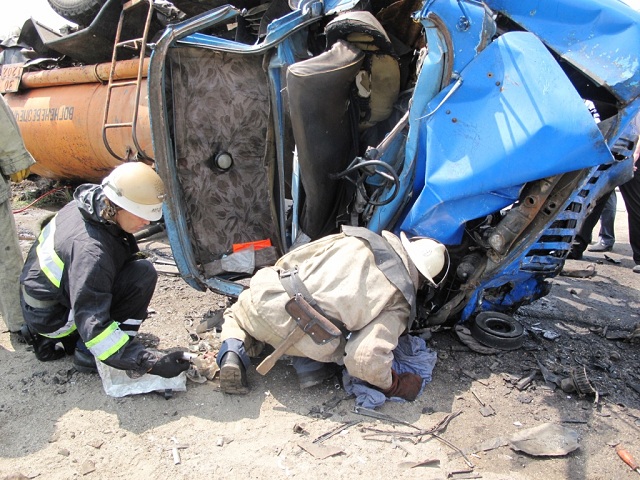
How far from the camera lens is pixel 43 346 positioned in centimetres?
297

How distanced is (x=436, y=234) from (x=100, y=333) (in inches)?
70.5

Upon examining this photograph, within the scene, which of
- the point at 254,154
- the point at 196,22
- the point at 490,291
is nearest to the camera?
the point at 196,22

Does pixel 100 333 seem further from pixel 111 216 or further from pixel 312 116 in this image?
pixel 312 116

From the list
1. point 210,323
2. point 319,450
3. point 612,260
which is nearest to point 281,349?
point 319,450

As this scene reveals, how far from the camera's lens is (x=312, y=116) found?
2990mm

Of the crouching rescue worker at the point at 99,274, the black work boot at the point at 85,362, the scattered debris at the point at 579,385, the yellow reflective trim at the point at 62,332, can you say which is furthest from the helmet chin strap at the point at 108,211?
the scattered debris at the point at 579,385

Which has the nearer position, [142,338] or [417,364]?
[417,364]

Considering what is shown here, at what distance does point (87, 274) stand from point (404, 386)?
1673 mm

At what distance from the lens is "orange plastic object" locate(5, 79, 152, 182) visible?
5.00 meters

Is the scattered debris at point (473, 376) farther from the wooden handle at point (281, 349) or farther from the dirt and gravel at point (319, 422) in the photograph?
the wooden handle at point (281, 349)

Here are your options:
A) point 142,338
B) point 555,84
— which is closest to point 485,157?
point 555,84

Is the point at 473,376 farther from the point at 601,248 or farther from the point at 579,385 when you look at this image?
the point at 601,248

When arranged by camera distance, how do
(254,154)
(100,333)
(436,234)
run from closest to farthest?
(100,333), (436,234), (254,154)

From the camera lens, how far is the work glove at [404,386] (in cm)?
272
